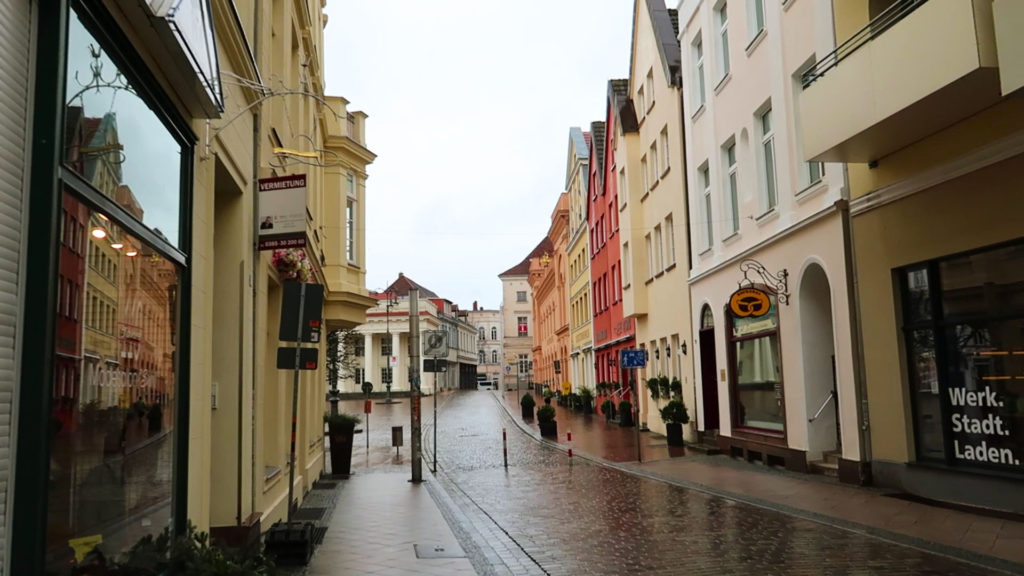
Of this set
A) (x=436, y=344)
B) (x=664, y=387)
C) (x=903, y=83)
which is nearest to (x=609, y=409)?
(x=664, y=387)

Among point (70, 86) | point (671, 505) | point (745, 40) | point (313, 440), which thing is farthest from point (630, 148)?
point (70, 86)

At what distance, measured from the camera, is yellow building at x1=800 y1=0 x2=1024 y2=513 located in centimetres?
916

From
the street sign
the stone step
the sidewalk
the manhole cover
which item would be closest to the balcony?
the sidewalk

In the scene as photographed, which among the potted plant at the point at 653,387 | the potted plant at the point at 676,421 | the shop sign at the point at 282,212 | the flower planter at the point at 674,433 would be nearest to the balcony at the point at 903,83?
the shop sign at the point at 282,212

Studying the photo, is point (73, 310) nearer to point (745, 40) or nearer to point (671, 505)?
point (671, 505)

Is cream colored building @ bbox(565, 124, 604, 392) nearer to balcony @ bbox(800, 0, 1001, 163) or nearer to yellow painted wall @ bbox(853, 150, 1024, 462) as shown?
yellow painted wall @ bbox(853, 150, 1024, 462)

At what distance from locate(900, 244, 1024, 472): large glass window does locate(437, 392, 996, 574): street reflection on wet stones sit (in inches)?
95.9

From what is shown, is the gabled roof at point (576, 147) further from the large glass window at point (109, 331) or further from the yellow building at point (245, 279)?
the large glass window at point (109, 331)

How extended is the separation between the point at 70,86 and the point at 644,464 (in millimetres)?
15359

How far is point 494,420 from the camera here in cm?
3784

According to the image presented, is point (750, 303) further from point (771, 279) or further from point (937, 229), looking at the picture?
point (937, 229)

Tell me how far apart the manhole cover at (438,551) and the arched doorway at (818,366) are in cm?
829

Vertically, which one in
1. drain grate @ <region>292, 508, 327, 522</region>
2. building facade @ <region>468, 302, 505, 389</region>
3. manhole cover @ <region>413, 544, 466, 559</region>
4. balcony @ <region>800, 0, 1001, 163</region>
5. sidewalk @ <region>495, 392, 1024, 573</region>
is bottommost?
drain grate @ <region>292, 508, 327, 522</region>

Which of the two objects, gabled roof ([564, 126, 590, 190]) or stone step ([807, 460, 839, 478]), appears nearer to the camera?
stone step ([807, 460, 839, 478])
